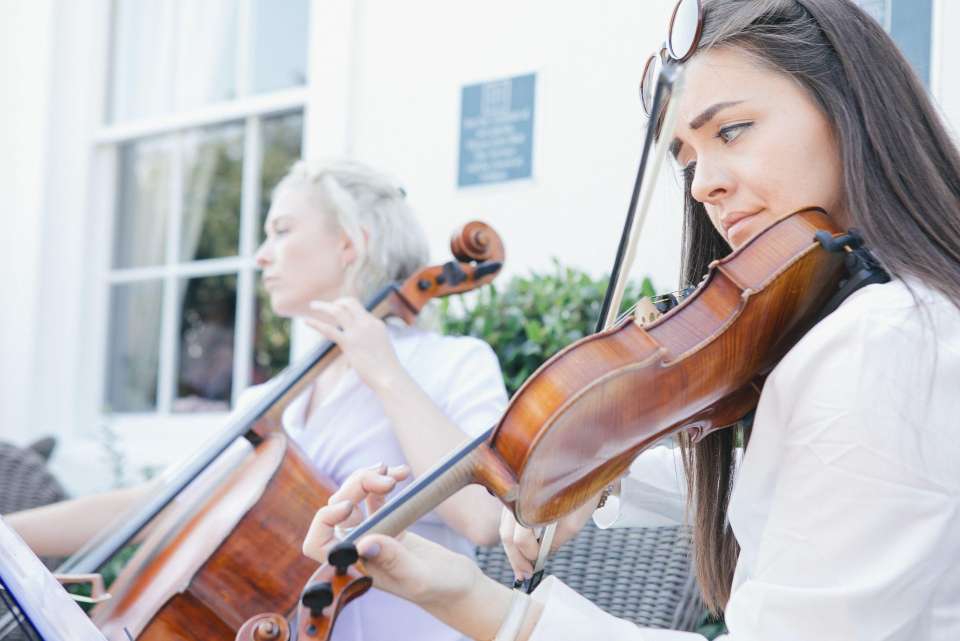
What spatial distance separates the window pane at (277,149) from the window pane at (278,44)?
4.7 inches

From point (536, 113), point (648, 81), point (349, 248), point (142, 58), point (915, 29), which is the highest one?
point (142, 58)

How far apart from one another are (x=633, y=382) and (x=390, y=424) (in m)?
1.05

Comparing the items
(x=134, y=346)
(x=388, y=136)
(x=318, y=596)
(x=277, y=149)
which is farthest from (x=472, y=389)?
(x=134, y=346)

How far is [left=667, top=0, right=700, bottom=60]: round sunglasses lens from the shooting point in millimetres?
1274

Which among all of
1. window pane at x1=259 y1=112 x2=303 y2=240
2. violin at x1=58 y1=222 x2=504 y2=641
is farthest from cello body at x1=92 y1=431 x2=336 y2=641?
window pane at x1=259 y1=112 x2=303 y2=240

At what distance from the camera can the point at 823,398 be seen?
0.99 metres

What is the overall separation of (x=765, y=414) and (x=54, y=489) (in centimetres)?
238

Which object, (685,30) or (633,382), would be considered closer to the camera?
(633,382)

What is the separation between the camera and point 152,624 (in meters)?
1.72

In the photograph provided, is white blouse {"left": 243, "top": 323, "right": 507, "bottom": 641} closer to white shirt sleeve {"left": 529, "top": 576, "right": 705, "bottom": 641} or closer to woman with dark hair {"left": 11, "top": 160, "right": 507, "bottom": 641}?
woman with dark hair {"left": 11, "top": 160, "right": 507, "bottom": 641}

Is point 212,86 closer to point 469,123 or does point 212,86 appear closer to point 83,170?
point 83,170

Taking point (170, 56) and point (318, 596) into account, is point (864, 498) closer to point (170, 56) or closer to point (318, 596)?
point (318, 596)

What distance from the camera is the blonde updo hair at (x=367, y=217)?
2.36m

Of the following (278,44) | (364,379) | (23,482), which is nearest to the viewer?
Result: (364,379)
